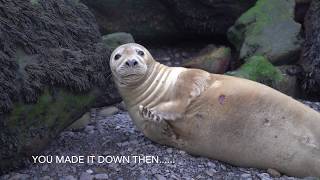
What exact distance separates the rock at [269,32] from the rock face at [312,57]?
6.7 inches

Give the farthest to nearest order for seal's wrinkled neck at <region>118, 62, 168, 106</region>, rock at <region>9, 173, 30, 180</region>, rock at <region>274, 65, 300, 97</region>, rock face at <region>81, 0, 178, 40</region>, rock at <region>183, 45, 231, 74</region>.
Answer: rock face at <region>81, 0, 178, 40</region>, rock at <region>183, 45, 231, 74</region>, rock at <region>274, 65, 300, 97</region>, seal's wrinkled neck at <region>118, 62, 168, 106</region>, rock at <region>9, 173, 30, 180</region>

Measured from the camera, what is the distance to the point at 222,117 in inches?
197

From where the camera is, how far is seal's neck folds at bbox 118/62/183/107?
529cm

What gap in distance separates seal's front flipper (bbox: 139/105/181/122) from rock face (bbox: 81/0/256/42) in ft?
12.7

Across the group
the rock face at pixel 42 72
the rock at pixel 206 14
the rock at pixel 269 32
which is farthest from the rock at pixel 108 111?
the rock at pixel 206 14

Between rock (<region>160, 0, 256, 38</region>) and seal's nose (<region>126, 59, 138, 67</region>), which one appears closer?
seal's nose (<region>126, 59, 138, 67</region>)

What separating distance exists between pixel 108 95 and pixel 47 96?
2.08 meters

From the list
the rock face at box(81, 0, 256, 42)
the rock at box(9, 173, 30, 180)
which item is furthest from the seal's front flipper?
the rock face at box(81, 0, 256, 42)

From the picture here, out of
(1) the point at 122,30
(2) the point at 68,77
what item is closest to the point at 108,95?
(2) the point at 68,77

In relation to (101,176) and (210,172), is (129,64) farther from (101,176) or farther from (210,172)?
(210,172)

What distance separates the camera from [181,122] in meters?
5.11

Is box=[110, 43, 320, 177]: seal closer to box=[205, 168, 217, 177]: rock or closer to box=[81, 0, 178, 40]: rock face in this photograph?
box=[205, 168, 217, 177]: rock

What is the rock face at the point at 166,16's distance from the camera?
874 cm

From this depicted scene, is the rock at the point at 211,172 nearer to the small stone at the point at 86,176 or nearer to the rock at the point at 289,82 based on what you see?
the small stone at the point at 86,176
